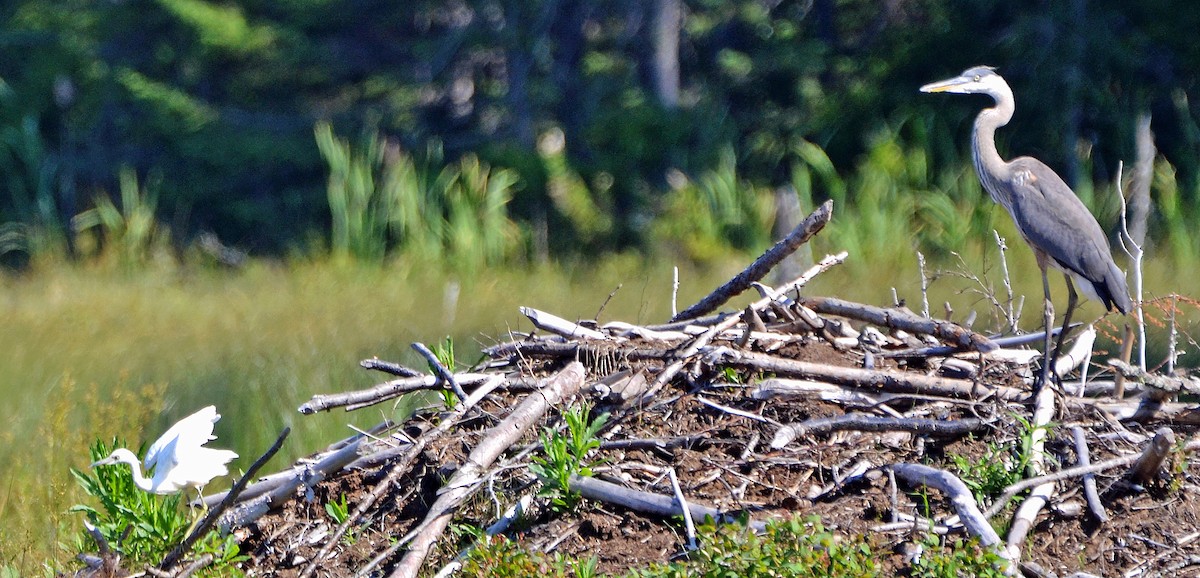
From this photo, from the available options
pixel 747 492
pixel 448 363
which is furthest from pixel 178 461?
pixel 747 492

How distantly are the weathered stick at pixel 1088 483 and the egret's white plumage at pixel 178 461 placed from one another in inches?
103

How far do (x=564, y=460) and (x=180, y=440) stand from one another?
117 cm

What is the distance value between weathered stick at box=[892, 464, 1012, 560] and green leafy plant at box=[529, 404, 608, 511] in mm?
937

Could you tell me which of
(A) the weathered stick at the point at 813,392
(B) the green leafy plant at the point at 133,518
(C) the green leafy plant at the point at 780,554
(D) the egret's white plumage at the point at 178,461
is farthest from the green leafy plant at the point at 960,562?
(B) the green leafy plant at the point at 133,518

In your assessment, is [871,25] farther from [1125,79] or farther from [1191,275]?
[1191,275]

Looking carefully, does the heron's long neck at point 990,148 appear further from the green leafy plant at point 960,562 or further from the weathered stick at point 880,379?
the green leafy plant at point 960,562

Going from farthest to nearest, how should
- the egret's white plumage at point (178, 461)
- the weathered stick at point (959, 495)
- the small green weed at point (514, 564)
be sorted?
the egret's white plumage at point (178, 461), the small green weed at point (514, 564), the weathered stick at point (959, 495)

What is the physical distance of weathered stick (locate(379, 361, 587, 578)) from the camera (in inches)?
158

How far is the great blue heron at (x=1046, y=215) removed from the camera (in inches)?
207

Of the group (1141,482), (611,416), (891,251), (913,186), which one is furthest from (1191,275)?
(611,416)

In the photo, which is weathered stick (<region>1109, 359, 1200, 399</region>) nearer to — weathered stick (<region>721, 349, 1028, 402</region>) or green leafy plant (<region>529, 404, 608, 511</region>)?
weathered stick (<region>721, 349, 1028, 402</region>)

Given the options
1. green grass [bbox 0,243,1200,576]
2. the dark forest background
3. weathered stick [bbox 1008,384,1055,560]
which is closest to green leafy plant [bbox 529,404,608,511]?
weathered stick [bbox 1008,384,1055,560]

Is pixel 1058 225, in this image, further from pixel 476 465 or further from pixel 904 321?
pixel 476 465

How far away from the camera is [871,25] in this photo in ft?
44.8
